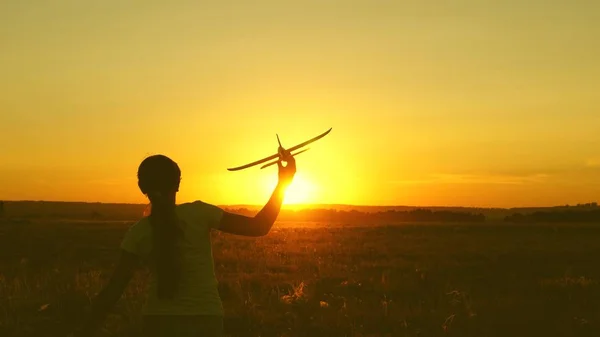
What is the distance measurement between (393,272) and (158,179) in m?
15.3

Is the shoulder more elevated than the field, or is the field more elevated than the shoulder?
the shoulder

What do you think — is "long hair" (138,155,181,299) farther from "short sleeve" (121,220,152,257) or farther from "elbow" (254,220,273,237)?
"elbow" (254,220,273,237)

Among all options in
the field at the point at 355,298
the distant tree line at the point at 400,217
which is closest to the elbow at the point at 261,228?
the field at the point at 355,298

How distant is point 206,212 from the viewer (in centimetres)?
356

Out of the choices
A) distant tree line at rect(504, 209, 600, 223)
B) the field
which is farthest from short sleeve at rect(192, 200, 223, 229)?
distant tree line at rect(504, 209, 600, 223)

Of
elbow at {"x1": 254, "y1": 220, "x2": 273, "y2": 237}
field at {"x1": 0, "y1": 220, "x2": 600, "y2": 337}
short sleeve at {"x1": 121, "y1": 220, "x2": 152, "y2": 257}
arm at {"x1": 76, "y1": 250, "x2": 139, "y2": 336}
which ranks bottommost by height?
field at {"x1": 0, "y1": 220, "x2": 600, "y2": 337}

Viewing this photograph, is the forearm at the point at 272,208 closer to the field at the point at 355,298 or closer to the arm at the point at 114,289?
the arm at the point at 114,289

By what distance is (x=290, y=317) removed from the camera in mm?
10703

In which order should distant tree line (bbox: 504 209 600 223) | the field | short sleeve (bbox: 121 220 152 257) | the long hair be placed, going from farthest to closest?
distant tree line (bbox: 504 209 600 223), the field, short sleeve (bbox: 121 220 152 257), the long hair

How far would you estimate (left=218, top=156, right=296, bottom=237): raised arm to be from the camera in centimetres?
371

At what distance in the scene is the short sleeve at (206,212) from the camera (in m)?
3.55

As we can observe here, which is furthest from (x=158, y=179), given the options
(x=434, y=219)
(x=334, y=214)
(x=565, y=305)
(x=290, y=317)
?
(x=334, y=214)

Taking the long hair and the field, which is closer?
the long hair

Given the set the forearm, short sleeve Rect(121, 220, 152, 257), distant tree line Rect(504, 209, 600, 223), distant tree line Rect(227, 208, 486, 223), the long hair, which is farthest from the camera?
distant tree line Rect(227, 208, 486, 223)
